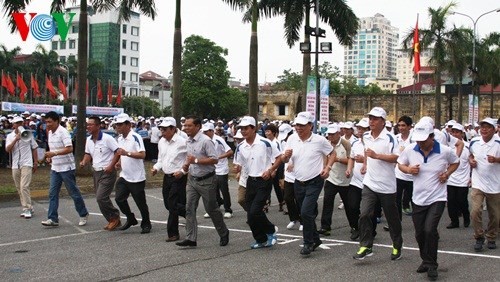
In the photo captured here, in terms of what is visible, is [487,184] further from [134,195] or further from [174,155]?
[134,195]

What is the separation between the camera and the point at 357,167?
10.5 meters

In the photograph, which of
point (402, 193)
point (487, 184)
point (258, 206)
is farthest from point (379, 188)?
point (402, 193)

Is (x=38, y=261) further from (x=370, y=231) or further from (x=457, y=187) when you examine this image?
(x=457, y=187)

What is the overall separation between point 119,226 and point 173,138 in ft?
6.62

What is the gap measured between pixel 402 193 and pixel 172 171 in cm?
447

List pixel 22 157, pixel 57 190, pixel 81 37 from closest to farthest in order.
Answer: pixel 57 190
pixel 22 157
pixel 81 37

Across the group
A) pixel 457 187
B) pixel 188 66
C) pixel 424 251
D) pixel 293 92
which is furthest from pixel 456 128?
pixel 293 92

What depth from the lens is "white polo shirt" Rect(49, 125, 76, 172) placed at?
11.1m

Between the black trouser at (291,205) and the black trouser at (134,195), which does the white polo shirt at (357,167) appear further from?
the black trouser at (134,195)

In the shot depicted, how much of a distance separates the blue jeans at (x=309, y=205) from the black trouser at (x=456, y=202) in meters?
3.65

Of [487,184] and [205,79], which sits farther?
[205,79]

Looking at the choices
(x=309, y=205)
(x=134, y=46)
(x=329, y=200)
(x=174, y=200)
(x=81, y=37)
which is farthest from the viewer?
(x=134, y=46)

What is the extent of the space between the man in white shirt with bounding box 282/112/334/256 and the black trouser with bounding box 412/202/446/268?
58.2 inches

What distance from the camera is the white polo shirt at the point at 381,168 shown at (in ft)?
27.8
